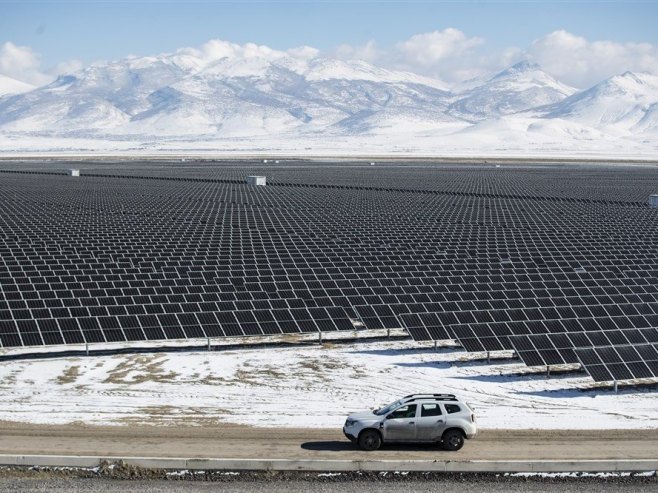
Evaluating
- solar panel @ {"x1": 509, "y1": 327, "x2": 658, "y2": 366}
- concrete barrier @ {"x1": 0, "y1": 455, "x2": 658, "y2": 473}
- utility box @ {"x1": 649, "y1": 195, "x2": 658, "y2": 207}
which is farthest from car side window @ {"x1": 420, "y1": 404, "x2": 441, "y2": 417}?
utility box @ {"x1": 649, "y1": 195, "x2": 658, "y2": 207}

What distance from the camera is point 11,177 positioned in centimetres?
13225

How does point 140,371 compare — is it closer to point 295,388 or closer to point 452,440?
point 295,388

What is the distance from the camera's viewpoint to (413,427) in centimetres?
2066

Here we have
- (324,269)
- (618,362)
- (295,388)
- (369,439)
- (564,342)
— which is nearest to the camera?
(369,439)

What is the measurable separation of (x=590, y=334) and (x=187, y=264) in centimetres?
1981

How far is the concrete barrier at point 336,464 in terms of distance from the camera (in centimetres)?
1927

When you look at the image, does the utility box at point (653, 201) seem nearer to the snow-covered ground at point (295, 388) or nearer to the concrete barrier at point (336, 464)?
the snow-covered ground at point (295, 388)

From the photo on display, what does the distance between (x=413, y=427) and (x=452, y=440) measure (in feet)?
2.77

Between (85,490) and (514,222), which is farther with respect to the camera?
(514,222)

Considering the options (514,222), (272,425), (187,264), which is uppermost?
(272,425)

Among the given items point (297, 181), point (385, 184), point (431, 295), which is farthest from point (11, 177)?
point (431, 295)

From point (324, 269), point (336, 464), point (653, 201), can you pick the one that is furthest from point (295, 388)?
point (653, 201)

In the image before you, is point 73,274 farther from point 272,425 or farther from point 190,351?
point 272,425

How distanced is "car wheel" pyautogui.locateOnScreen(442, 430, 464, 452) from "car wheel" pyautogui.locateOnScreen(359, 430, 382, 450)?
132 cm
